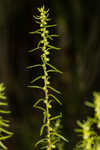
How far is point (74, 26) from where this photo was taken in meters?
3.33

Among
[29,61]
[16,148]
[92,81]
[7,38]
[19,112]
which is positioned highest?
[7,38]

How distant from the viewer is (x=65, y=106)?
3275mm

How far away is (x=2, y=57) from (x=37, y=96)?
652 millimetres

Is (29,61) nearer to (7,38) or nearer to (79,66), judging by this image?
(7,38)

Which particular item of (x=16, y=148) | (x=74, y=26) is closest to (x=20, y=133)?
(x=16, y=148)

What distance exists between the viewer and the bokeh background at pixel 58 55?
330 centimetres

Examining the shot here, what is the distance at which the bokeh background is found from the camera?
3305mm

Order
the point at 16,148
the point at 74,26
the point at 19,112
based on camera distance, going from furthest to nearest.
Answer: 1. the point at 19,112
2. the point at 74,26
3. the point at 16,148

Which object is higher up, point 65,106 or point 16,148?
point 65,106

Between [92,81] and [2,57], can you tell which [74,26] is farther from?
[2,57]

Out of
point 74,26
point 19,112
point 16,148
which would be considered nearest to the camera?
point 16,148

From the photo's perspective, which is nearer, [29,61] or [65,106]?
[65,106]

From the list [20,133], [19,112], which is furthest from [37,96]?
[20,133]

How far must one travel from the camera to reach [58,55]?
351cm
